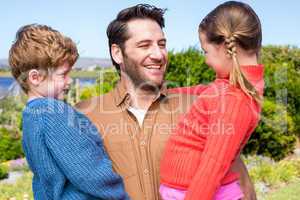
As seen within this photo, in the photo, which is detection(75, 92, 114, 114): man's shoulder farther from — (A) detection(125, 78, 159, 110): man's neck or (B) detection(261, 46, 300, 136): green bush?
(B) detection(261, 46, 300, 136): green bush

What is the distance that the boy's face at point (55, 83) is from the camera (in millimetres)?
2541

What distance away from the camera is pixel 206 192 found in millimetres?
2221

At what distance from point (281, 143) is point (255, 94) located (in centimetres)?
853

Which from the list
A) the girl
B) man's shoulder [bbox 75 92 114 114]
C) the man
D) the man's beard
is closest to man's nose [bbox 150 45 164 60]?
the man

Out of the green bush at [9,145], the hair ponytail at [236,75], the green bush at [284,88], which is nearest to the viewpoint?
the hair ponytail at [236,75]

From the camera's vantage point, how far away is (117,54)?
3418 millimetres

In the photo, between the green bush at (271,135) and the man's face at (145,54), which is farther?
the green bush at (271,135)

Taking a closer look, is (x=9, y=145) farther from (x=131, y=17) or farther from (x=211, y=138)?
(x=211, y=138)

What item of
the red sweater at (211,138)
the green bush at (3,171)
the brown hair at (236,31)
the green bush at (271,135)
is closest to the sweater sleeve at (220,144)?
the red sweater at (211,138)

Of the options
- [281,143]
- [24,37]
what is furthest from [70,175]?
[281,143]

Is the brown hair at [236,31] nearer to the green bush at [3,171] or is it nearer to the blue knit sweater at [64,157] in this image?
the blue knit sweater at [64,157]

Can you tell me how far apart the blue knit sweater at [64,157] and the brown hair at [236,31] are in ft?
2.46

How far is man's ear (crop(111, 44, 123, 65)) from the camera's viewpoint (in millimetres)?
3381

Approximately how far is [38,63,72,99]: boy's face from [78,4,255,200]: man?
1.73 ft
